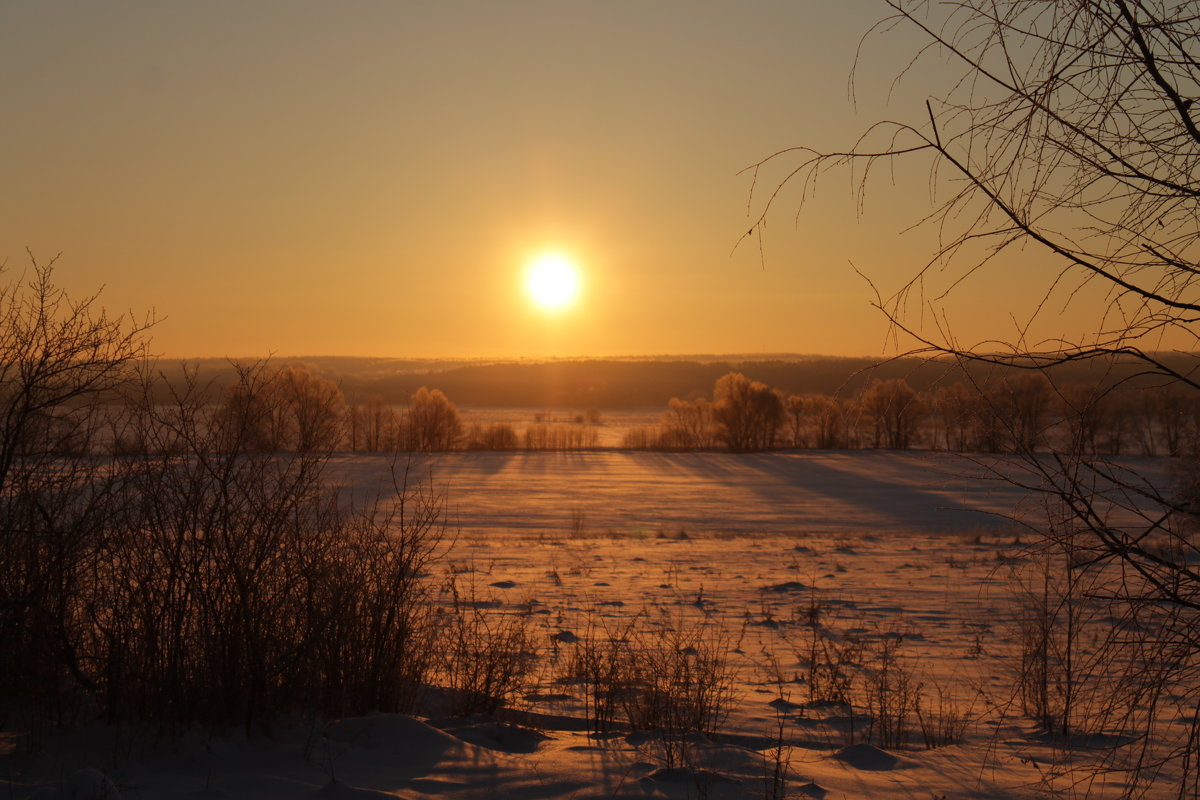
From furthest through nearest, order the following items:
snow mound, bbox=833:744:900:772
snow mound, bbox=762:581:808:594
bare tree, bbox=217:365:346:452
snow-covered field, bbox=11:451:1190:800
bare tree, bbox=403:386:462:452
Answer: bare tree, bbox=403:386:462:452, snow mound, bbox=762:581:808:594, bare tree, bbox=217:365:346:452, snow mound, bbox=833:744:900:772, snow-covered field, bbox=11:451:1190:800

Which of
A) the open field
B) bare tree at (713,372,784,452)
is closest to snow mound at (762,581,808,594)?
the open field

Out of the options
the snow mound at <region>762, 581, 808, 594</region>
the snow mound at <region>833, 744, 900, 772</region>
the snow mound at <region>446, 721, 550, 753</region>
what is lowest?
the snow mound at <region>762, 581, 808, 594</region>

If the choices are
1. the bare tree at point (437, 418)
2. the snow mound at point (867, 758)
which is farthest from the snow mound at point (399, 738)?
the bare tree at point (437, 418)

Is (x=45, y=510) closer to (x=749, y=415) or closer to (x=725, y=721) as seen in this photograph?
(x=725, y=721)

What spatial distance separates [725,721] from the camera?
6.37 m

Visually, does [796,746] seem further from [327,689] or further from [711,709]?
[327,689]

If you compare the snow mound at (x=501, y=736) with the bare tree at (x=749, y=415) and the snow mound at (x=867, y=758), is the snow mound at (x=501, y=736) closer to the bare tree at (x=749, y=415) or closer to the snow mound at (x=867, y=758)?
the snow mound at (x=867, y=758)

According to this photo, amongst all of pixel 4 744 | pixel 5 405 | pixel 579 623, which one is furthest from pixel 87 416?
pixel 579 623

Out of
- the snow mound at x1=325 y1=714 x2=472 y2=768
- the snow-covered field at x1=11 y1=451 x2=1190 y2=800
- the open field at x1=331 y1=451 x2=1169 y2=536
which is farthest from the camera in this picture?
the open field at x1=331 y1=451 x2=1169 y2=536

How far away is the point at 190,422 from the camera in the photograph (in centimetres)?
538

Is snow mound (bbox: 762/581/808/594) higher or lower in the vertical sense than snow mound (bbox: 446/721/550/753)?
lower

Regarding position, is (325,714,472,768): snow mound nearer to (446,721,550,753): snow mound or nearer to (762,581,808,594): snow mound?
(446,721,550,753): snow mound

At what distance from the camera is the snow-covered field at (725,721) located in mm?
4457

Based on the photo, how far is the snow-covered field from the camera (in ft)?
14.6
